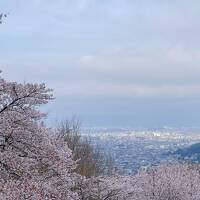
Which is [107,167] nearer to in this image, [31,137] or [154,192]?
[154,192]

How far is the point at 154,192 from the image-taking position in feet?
125

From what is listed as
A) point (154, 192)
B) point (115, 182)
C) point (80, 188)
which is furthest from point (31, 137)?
A: point (154, 192)

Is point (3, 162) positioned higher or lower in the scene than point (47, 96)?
lower

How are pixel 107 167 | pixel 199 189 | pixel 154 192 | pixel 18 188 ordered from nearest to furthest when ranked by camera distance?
pixel 18 188 → pixel 154 192 → pixel 199 189 → pixel 107 167

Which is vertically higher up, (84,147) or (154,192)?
(84,147)

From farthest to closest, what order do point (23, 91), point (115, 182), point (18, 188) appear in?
point (115, 182), point (23, 91), point (18, 188)

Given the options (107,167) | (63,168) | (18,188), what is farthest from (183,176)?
(18,188)

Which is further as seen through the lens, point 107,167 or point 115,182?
point 107,167

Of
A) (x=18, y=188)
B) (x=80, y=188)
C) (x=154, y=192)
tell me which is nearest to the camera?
(x=18, y=188)

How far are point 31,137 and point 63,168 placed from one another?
128 centimetres

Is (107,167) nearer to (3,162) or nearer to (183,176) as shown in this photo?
(183,176)

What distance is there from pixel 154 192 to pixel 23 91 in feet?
78.8

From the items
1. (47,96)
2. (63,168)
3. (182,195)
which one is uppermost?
(47,96)

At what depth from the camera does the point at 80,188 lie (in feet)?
84.8
